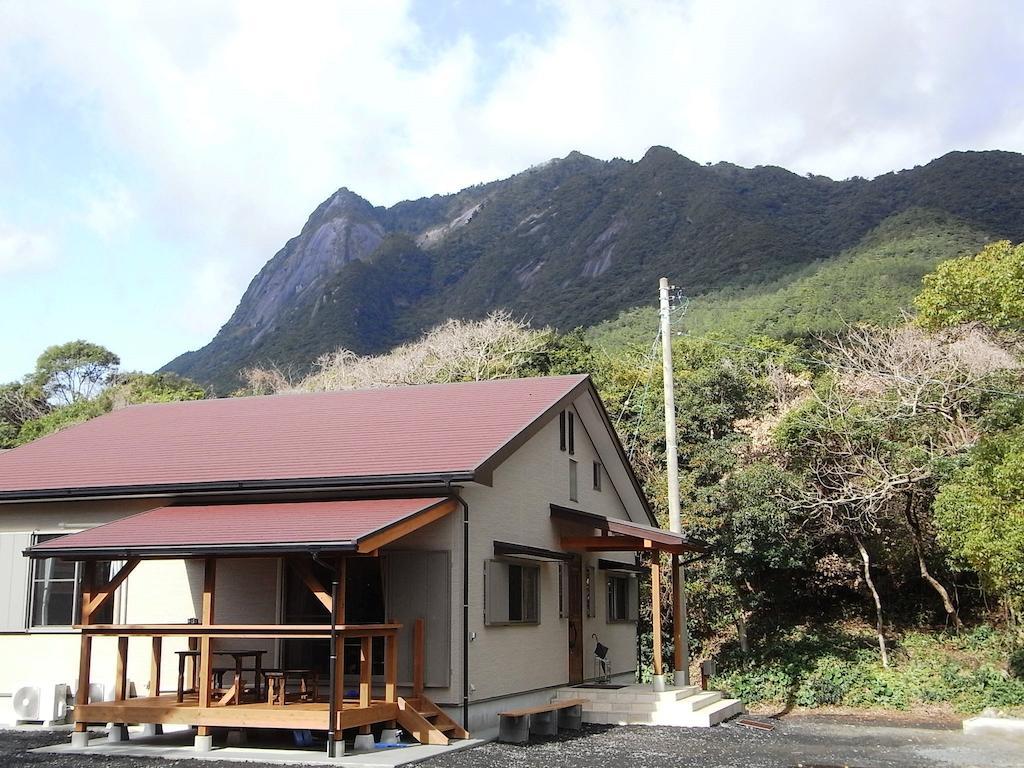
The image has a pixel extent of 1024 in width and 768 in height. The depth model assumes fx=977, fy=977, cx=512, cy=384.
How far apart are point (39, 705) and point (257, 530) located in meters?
4.58

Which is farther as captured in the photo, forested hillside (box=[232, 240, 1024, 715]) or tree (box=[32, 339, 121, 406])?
tree (box=[32, 339, 121, 406])

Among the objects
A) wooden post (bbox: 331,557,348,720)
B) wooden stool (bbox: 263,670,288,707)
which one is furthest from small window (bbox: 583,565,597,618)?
wooden post (bbox: 331,557,348,720)

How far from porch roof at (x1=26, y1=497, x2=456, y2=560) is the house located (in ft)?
0.13

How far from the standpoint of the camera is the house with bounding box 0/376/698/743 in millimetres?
10383

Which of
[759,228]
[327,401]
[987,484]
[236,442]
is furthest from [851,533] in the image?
[759,228]

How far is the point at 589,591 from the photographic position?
16.4m

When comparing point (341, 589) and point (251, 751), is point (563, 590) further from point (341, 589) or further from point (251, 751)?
point (251, 751)

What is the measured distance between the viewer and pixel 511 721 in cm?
1148

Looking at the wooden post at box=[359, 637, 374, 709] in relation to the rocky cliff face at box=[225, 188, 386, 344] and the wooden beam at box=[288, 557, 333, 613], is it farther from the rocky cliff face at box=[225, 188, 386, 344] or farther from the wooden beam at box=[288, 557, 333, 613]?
the rocky cliff face at box=[225, 188, 386, 344]

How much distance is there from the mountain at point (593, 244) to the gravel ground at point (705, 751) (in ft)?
113

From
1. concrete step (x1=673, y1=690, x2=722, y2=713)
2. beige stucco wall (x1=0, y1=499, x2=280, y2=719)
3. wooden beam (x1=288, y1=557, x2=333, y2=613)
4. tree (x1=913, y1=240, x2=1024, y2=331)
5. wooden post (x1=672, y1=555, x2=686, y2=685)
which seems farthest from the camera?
wooden post (x1=672, y1=555, x2=686, y2=685)

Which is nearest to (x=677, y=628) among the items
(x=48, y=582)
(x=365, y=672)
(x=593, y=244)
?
(x=365, y=672)

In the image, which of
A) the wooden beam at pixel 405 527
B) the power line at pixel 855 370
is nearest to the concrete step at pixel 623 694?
the wooden beam at pixel 405 527

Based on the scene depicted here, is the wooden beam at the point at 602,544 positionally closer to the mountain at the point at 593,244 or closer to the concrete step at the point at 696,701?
the concrete step at the point at 696,701
